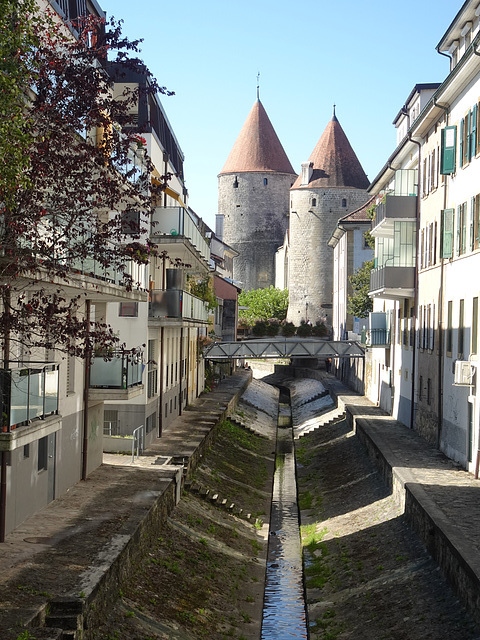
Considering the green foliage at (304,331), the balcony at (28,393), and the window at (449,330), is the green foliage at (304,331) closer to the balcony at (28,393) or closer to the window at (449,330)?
the window at (449,330)

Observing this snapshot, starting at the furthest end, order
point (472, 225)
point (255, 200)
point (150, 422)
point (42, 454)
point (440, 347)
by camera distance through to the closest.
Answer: point (255, 200) → point (150, 422) → point (440, 347) → point (472, 225) → point (42, 454)

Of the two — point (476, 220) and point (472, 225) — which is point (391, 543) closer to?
point (476, 220)

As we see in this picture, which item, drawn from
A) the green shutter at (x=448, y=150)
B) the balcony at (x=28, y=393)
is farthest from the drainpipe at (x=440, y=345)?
the balcony at (x=28, y=393)

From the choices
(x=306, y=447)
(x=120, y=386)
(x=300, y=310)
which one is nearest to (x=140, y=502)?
(x=120, y=386)

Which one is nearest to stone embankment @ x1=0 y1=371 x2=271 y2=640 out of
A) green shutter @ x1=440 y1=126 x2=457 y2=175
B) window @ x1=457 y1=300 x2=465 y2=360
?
window @ x1=457 y1=300 x2=465 y2=360

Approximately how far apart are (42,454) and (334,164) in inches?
2948

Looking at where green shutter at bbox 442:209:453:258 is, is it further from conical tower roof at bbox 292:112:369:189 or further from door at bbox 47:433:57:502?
conical tower roof at bbox 292:112:369:189

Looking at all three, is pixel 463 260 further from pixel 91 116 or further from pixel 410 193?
pixel 91 116

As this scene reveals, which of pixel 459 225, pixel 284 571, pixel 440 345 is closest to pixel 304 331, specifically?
pixel 440 345

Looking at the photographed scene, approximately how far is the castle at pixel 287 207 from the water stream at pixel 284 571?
182ft

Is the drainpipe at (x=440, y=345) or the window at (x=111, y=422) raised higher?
the drainpipe at (x=440, y=345)

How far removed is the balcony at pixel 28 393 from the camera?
13383 millimetres

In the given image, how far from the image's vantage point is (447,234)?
2645cm

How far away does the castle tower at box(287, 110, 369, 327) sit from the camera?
8762cm
